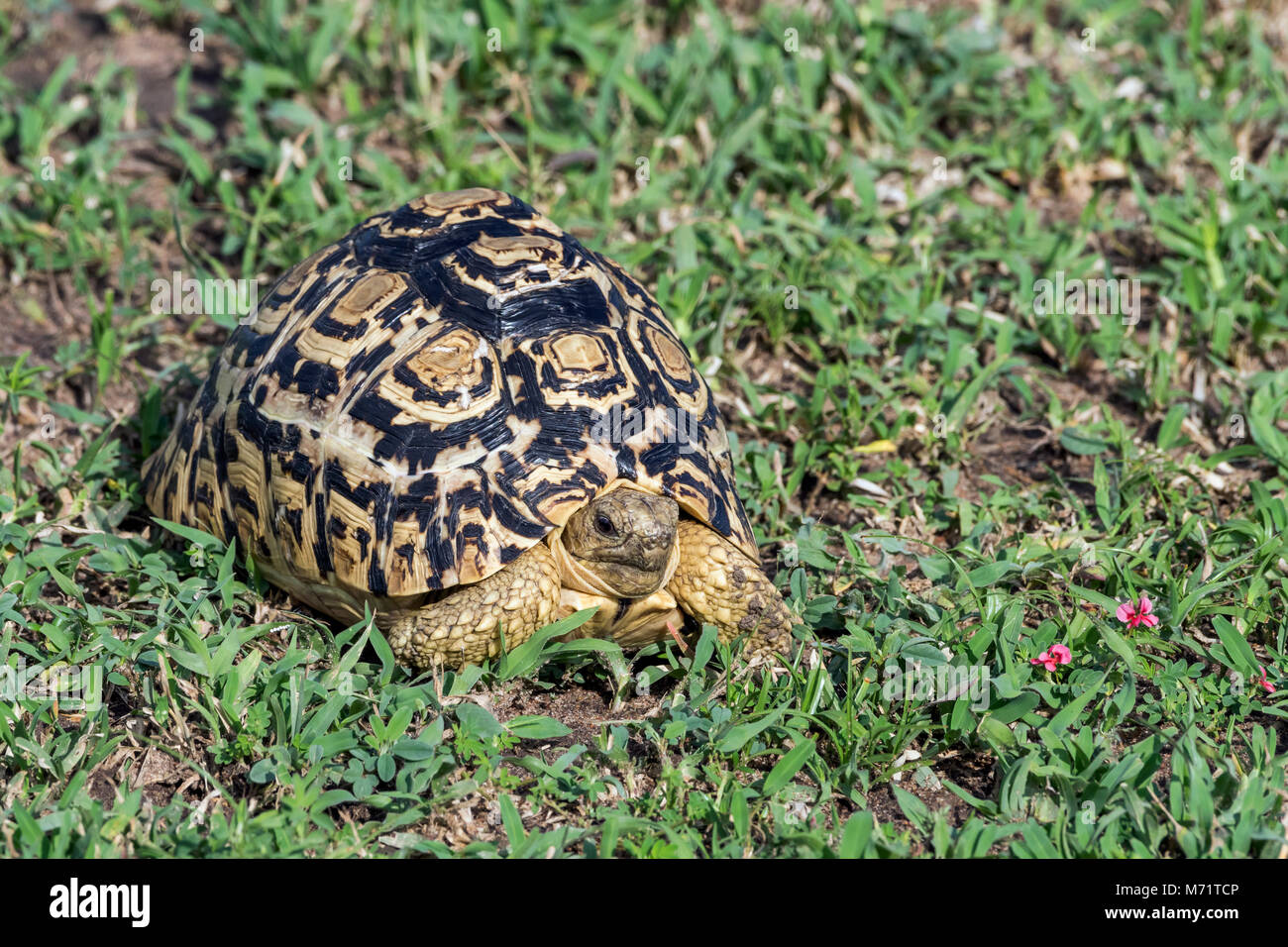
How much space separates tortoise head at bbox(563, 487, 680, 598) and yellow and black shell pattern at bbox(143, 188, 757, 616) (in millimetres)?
62

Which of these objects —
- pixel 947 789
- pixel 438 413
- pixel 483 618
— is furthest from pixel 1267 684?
pixel 438 413

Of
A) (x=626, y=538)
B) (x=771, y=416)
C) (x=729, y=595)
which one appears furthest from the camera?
(x=771, y=416)

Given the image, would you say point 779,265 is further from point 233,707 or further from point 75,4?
point 75,4

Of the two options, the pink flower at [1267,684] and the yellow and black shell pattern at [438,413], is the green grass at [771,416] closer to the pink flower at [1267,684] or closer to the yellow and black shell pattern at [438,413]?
the pink flower at [1267,684]

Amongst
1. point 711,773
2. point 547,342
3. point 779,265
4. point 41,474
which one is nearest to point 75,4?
point 41,474

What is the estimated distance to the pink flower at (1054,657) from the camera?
11.7 feet

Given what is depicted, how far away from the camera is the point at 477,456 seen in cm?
352

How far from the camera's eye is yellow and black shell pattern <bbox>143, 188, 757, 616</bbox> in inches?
138

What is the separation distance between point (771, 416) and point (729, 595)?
128 cm

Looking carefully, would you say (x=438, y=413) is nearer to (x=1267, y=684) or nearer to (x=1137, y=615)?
(x=1137, y=615)

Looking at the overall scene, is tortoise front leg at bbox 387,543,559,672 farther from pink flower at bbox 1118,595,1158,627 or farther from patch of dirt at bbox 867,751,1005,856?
pink flower at bbox 1118,595,1158,627

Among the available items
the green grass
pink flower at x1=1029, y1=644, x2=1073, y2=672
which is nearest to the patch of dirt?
the green grass

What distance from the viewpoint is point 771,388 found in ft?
16.2

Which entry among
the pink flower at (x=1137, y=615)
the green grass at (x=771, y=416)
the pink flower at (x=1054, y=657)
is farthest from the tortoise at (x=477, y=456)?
the pink flower at (x=1137, y=615)
